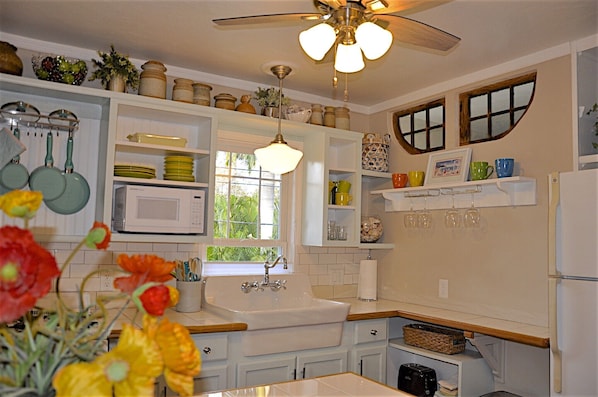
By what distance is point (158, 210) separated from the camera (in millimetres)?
3002

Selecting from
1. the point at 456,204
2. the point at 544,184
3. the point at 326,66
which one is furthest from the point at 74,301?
the point at 544,184

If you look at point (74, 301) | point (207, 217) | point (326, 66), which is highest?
point (326, 66)

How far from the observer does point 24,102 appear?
9.42 feet

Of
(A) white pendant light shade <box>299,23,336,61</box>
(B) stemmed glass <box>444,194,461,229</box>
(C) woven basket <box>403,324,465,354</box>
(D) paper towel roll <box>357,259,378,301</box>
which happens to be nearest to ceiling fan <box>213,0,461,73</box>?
(A) white pendant light shade <box>299,23,336,61</box>

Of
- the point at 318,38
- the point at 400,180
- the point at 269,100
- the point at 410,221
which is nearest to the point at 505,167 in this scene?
the point at 410,221

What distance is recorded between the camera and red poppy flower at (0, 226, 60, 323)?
694 millimetres

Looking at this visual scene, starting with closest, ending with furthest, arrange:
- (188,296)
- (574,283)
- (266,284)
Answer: (574,283), (188,296), (266,284)

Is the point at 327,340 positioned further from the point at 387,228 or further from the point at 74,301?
the point at 74,301

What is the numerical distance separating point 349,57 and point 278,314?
1570 millimetres

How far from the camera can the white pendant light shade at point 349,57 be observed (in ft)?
6.07

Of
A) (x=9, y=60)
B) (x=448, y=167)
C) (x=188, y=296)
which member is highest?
(x=9, y=60)

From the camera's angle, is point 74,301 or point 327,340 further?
point 327,340

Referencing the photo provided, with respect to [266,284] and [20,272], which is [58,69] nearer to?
[266,284]

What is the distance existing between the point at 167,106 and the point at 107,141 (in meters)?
0.41
